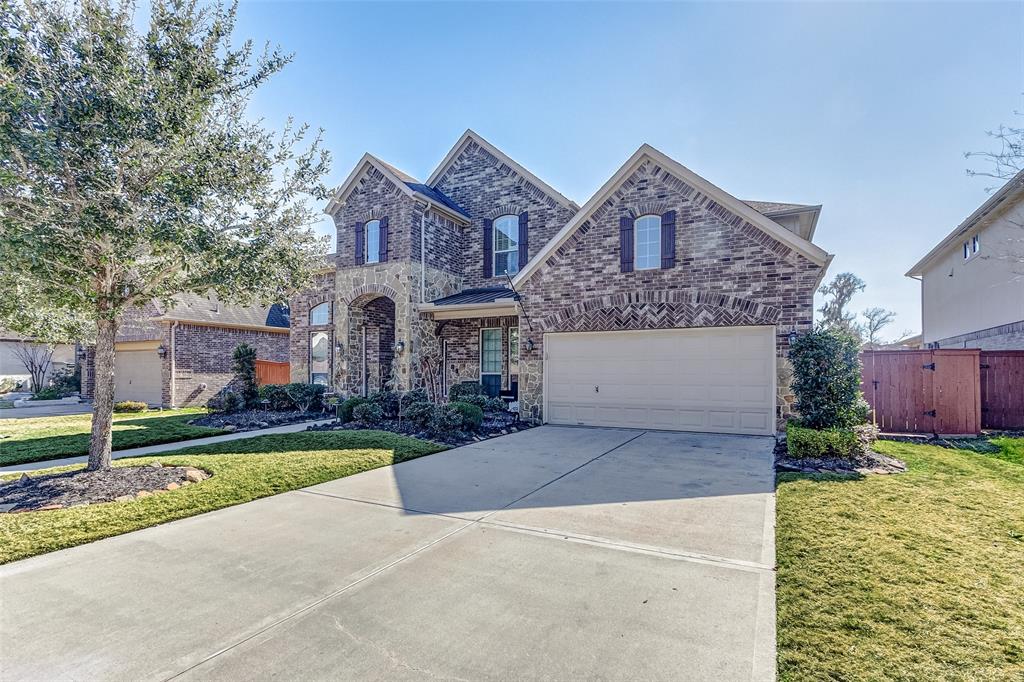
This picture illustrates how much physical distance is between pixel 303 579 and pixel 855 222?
74.2ft

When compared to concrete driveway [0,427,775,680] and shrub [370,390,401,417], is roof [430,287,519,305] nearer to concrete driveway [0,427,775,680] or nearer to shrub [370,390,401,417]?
shrub [370,390,401,417]

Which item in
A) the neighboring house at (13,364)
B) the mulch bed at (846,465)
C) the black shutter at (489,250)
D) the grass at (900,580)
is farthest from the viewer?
the neighboring house at (13,364)

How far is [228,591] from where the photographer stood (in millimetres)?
3574

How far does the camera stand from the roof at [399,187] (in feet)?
48.2

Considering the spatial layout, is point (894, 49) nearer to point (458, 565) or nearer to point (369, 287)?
point (458, 565)

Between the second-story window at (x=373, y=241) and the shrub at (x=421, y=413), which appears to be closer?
the shrub at (x=421, y=413)

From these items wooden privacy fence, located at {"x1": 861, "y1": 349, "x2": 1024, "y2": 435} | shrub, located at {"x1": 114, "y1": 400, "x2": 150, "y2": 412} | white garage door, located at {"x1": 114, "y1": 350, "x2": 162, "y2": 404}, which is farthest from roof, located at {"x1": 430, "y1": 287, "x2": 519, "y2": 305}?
white garage door, located at {"x1": 114, "y1": 350, "x2": 162, "y2": 404}

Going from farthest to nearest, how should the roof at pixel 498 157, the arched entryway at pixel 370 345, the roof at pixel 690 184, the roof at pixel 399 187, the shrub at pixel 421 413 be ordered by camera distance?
the arched entryway at pixel 370 345 → the roof at pixel 498 157 → the roof at pixel 399 187 → the shrub at pixel 421 413 → the roof at pixel 690 184

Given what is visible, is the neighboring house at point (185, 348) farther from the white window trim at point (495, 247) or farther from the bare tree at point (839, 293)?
the bare tree at point (839, 293)

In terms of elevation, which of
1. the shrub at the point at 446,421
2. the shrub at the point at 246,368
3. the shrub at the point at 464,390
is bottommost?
the shrub at the point at 446,421

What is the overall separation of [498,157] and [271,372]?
1272 centimetres

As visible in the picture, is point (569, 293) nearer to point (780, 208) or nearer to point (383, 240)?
point (780, 208)

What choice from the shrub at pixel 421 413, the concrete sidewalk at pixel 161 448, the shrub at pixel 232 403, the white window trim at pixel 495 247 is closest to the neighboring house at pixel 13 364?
the shrub at pixel 232 403

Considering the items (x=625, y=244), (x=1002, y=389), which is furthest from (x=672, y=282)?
(x=1002, y=389)
